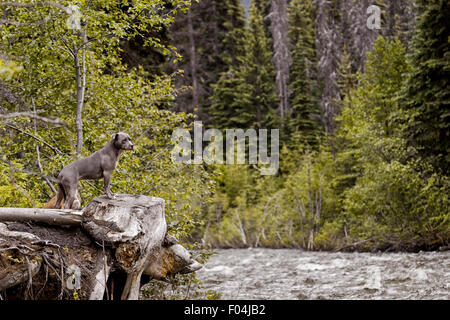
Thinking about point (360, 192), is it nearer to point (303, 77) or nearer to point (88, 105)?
point (88, 105)

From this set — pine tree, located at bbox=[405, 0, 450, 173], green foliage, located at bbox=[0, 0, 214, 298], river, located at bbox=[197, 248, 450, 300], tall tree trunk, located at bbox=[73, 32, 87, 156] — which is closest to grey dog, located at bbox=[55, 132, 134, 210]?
green foliage, located at bbox=[0, 0, 214, 298]

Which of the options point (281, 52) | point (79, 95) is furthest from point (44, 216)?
point (281, 52)

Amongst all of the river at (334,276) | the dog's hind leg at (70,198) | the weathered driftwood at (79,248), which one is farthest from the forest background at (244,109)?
the river at (334,276)

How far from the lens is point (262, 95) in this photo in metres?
33.4

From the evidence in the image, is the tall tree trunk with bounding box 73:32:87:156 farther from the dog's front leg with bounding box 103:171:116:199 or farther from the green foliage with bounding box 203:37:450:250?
the green foliage with bounding box 203:37:450:250

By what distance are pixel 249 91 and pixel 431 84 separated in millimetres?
19311

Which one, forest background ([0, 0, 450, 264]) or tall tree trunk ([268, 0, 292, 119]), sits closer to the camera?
forest background ([0, 0, 450, 264])

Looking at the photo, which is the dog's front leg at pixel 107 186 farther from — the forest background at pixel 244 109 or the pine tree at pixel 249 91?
the pine tree at pixel 249 91

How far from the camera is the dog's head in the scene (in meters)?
5.02

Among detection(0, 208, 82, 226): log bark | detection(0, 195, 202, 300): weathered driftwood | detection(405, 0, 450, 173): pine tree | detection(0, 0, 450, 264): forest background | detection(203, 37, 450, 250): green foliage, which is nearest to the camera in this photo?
detection(0, 195, 202, 300): weathered driftwood

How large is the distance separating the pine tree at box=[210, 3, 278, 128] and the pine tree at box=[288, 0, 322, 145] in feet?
5.77

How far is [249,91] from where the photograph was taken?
107 feet

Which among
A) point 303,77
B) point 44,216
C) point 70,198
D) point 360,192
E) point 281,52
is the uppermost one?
point 281,52

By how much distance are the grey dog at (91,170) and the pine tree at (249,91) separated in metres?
26.4
